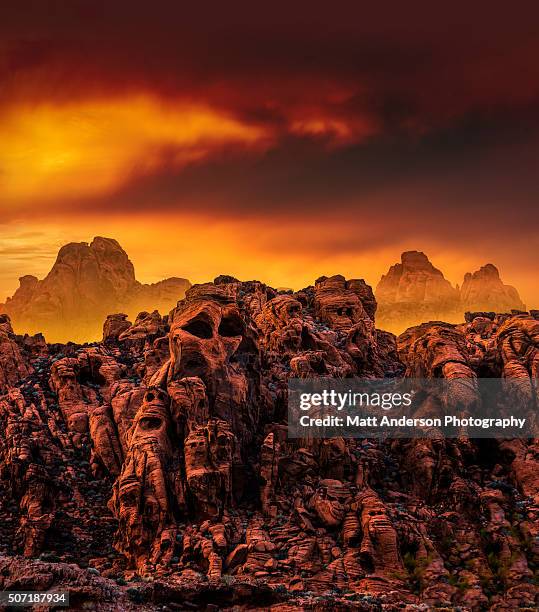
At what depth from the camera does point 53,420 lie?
70.1 m

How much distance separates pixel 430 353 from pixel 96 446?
30.5 m

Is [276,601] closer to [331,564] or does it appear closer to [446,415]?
[331,564]

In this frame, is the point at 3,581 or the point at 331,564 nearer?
the point at 3,581

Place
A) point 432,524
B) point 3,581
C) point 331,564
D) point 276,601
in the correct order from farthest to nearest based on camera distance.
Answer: point 432,524 < point 331,564 < point 276,601 < point 3,581

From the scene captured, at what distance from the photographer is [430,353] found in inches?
2896

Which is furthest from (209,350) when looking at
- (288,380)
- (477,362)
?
(477,362)

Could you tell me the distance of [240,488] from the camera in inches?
2399

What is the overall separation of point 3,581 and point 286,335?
4199cm

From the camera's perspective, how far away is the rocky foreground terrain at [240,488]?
165ft

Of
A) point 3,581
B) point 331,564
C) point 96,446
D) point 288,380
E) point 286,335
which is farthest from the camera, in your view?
point 286,335

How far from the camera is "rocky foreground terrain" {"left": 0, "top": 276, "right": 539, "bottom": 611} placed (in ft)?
165

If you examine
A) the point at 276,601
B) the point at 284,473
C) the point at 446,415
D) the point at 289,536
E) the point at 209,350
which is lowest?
the point at 276,601

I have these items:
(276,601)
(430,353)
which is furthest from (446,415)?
(276,601)

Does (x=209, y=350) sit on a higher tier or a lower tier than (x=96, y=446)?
higher
